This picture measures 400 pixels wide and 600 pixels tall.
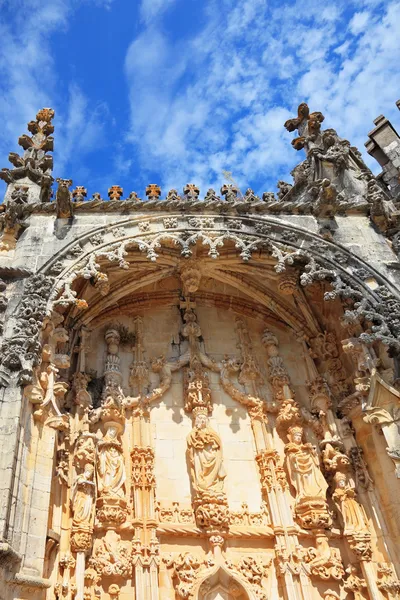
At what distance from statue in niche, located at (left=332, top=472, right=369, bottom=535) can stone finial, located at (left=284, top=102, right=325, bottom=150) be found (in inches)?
264

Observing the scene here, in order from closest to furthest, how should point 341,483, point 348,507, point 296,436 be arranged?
point 348,507 < point 341,483 < point 296,436

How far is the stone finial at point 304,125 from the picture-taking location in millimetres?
10484

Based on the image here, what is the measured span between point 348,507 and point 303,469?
2.54 feet

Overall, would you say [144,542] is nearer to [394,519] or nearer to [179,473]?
[179,473]

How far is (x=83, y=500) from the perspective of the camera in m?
6.61

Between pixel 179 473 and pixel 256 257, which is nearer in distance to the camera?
pixel 179 473

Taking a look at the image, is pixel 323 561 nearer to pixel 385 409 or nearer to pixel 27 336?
pixel 385 409

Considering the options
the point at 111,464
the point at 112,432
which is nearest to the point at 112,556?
the point at 111,464

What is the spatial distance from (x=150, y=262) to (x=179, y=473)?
10.9ft

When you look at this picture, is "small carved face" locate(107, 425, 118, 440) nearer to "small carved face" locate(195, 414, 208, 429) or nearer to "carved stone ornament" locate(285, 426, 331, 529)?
"small carved face" locate(195, 414, 208, 429)

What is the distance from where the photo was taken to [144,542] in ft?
22.0

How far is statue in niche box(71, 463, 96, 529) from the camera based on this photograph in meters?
6.44

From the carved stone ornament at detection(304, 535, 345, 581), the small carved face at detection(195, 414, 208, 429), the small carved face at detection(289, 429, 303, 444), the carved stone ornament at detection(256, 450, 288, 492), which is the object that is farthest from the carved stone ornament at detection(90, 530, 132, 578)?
the small carved face at detection(289, 429, 303, 444)

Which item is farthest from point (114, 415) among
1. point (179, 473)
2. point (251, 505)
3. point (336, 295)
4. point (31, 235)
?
point (336, 295)
